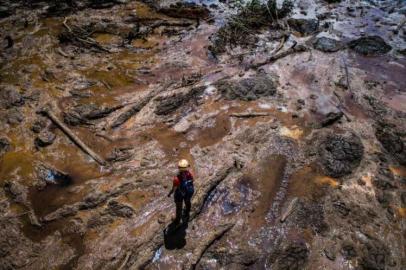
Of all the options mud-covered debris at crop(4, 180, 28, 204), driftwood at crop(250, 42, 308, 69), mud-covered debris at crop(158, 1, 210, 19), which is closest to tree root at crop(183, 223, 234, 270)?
mud-covered debris at crop(4, 180, 28, 204)

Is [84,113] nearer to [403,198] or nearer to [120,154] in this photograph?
[120,154]

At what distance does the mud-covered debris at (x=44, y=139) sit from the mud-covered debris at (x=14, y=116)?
102cm

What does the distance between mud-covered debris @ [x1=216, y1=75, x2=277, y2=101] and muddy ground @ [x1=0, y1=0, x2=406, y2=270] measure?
0.05 m

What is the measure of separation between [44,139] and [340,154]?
27.2 ft

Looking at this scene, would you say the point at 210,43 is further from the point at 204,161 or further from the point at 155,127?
the point at 204,161

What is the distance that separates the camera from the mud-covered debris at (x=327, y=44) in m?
13.5

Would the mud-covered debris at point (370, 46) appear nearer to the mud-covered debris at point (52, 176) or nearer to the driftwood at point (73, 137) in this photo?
the driftwood at point (73, 137)

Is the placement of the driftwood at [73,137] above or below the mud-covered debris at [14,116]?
below

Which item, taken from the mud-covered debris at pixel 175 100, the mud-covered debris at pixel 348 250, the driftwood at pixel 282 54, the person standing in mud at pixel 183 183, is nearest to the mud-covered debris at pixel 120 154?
the mud-covered debris at pixel 175 100

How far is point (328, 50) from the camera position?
1345 centimetres

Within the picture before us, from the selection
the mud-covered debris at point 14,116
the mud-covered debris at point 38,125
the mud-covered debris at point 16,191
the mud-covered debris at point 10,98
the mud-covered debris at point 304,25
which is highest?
the mud-covered debris at point 304,25

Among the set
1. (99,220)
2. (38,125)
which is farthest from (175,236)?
(38,125)

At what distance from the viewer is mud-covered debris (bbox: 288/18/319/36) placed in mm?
14719

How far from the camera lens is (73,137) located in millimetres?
9172
